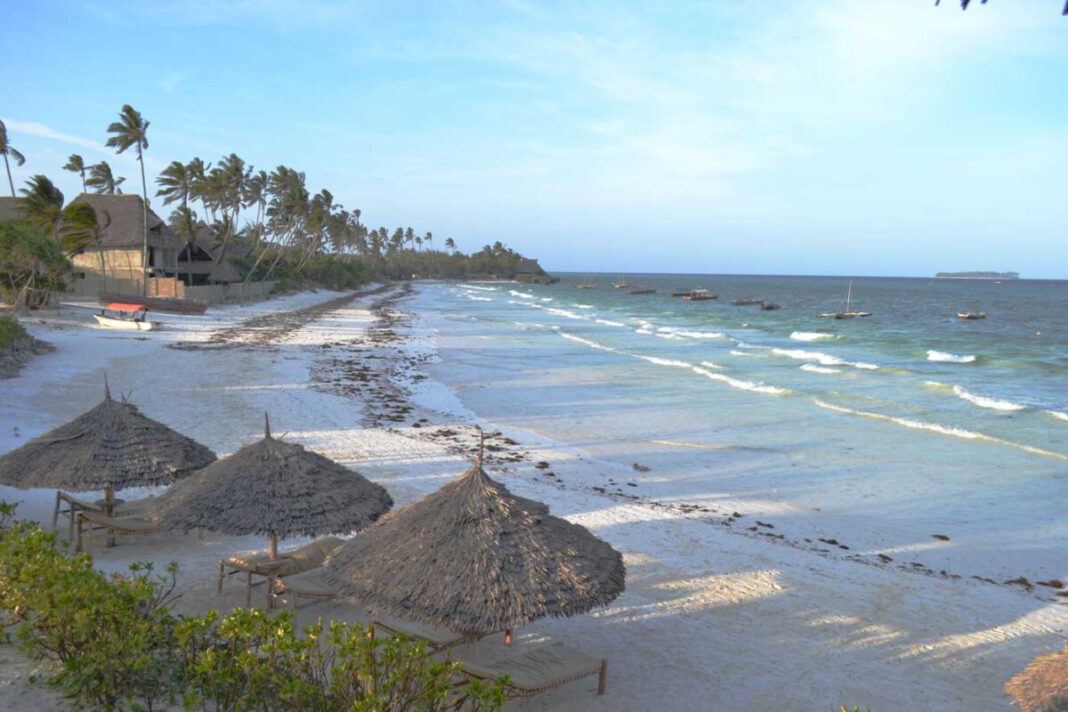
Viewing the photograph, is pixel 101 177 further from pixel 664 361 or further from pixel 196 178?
pixel 664 361

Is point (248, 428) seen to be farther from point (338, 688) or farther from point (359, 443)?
point (338, 688)

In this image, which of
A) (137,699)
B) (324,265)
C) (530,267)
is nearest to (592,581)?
(137,699)

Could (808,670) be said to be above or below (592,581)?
below

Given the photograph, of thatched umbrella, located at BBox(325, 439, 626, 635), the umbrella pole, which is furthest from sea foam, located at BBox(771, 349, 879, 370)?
the umbrella pole

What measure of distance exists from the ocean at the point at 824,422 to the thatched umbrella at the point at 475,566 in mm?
6330

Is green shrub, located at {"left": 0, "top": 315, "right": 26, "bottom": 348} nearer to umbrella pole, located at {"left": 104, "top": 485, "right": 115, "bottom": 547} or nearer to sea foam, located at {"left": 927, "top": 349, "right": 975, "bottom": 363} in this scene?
umbrella pole, located at {"left": 104, "top": 485, "right": 115, "bottom": 547}

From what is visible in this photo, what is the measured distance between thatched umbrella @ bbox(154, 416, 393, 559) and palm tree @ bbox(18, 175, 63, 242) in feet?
97.9

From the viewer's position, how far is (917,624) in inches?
319

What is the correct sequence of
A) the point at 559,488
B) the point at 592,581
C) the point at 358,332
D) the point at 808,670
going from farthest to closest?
1. the point at 358,332
2. the point at 559,488
3. the point at 808,670
4. the point at 592,581

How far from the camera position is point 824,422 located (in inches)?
774

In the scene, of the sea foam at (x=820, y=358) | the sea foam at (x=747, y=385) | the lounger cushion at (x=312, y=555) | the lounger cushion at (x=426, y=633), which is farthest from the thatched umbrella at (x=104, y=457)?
the sea foam at (x=820, y=358)

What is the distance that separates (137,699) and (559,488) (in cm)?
827

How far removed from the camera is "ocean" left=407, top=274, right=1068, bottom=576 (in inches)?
477

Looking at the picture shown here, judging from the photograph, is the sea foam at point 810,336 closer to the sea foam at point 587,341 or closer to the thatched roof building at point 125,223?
the sea foam at point 587,341
